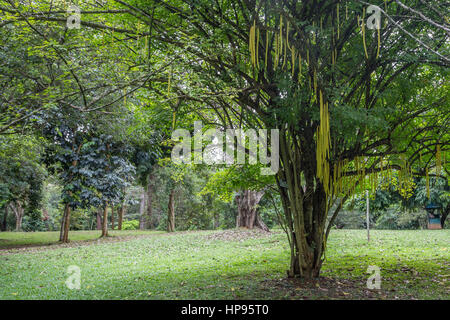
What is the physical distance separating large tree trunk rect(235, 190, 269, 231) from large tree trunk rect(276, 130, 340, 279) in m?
11.8

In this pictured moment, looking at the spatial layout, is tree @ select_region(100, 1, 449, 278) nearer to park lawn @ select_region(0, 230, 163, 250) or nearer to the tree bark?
the tree bark

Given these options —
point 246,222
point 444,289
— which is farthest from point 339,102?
point 246,222

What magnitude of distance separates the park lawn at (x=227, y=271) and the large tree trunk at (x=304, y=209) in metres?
0.35

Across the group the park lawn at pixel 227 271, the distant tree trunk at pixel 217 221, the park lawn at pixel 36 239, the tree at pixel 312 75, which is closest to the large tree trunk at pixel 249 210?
the park lawn at pixel 227 271

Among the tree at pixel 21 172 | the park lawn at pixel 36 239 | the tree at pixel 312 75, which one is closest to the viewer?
the tree at pixel 312 75

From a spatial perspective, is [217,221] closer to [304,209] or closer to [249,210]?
[249,210]

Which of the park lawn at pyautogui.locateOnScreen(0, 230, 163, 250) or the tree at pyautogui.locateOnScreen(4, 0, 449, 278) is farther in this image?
the park lawn at pyautogui.locateOnScreen(0, 230, 163, 250)

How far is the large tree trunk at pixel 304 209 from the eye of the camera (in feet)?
20.3

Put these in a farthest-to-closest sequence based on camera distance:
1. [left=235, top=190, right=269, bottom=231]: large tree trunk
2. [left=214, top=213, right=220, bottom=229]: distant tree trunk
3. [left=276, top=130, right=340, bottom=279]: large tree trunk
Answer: [left=214, top=213, right=220, bottom=229]: distant tree trunk < [left=235, top=190, right=269, bottom=231]: large tree trunk < [left=276, top=130, right=340, bottom=279]: large tree trunk

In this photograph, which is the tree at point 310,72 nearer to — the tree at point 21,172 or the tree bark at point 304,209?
the tree bark at point 304,209

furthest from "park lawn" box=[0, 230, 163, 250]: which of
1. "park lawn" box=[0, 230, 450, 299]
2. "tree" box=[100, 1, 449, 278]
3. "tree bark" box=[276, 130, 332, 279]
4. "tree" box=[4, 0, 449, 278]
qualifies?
"tree bark" box=[276, 130, 332, 279]

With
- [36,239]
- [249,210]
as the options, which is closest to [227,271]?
[249,210]

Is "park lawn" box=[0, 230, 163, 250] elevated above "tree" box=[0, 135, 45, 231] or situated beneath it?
situated beneath

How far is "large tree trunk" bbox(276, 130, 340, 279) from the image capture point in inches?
243
